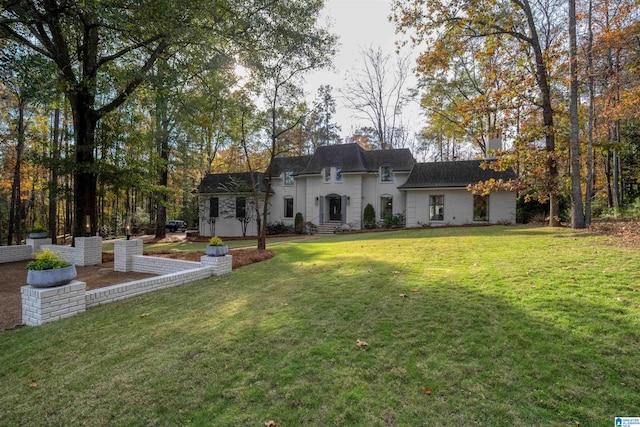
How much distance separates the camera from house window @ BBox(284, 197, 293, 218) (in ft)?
79.2

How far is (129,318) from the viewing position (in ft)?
15.1

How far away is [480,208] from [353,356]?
18766 mm

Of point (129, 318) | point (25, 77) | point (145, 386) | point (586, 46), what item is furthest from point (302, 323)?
point (586, 46)

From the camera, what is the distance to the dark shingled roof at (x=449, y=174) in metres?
18.8

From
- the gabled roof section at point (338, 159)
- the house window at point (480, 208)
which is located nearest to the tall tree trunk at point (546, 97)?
the house window at point (480, 208)

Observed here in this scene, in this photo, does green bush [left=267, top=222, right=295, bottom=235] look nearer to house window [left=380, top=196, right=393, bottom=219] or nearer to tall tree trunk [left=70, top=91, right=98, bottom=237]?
house window [left=380, top=196, right=393, bottom=219]

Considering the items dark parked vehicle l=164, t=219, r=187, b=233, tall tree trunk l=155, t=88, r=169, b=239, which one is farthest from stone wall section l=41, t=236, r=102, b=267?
dark parked vehicle l=164, t=219, r=187, b=233

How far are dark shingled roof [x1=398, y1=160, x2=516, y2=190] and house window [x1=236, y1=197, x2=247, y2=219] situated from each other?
11828 mm

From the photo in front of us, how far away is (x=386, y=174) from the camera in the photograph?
21766 millimetres

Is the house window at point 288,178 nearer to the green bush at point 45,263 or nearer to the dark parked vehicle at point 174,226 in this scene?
the dark parked vehicle at point 174,226

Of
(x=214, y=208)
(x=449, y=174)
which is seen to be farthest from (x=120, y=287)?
(x=214, y=208)

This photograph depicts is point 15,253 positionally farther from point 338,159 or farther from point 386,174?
point 386,174

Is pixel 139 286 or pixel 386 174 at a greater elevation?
pixel 386 174

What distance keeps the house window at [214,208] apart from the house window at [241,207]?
1731mm
